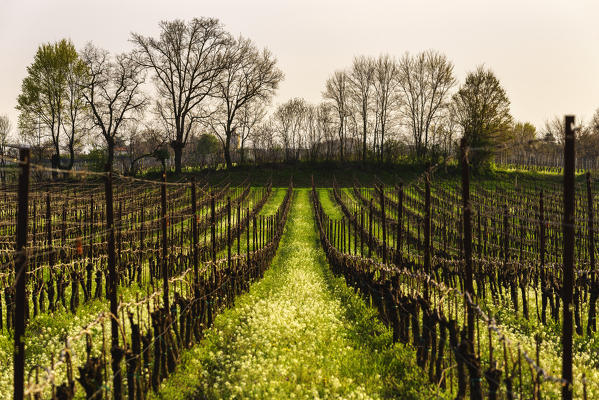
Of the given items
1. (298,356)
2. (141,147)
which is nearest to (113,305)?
(298,356)

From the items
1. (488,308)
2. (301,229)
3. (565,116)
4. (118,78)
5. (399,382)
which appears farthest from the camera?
(118,78)

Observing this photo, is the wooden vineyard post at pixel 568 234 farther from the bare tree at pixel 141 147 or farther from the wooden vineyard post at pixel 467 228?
the bare tree at pixel 141 147

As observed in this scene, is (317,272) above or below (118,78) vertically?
below

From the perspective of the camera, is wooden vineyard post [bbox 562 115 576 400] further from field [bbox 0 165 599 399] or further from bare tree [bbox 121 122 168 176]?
bare tree [bbox 121 122 168 176]

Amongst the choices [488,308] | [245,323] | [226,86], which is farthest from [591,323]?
[226,86]

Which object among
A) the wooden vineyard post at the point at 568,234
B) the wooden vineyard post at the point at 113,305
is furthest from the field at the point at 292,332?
the wooden vineyard post at the point at 568,234

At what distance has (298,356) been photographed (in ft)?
24.9

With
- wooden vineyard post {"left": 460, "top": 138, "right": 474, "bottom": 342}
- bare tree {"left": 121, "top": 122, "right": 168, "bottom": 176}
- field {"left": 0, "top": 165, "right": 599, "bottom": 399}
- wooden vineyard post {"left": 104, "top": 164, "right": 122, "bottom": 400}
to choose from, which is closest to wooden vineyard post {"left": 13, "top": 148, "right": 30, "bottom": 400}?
field {"left": 0, "top": 165, "right": 599, "bottom": 399}

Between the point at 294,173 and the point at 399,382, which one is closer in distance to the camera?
the point at 399,382

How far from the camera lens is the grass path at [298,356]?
6.38 m

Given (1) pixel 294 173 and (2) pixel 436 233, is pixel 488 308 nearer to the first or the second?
(2) pixel 436 233

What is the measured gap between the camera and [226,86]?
54875 mm

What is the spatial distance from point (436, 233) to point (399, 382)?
19167mm

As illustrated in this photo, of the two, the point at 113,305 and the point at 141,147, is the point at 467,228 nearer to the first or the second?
the point at 113,305
